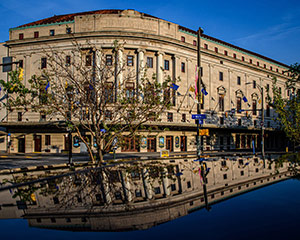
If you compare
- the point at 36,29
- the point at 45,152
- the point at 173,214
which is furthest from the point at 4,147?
the point at 173,214

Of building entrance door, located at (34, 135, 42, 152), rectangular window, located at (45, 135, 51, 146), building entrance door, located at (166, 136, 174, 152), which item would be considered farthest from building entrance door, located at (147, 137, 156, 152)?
building entrance door, located at (34, 135, 42, 152)

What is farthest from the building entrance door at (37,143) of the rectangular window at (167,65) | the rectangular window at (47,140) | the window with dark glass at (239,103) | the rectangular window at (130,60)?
the window with dark glass at (239,103)

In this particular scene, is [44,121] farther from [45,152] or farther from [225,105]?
[225,105]

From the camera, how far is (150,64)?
3978cm

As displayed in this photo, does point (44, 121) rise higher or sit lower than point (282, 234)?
higher

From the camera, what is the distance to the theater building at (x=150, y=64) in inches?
1484

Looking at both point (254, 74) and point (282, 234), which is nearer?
point (282, 234)

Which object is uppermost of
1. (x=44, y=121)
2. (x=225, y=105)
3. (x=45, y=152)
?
(x=225, y=105)

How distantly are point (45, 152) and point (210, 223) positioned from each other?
3721cm

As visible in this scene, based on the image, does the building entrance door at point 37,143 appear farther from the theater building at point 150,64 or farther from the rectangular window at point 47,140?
the rectangular window at point 47,140

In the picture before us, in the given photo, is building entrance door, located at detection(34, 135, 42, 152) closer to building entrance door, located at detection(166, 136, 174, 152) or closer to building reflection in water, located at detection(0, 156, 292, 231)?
building entrance door, located at detection(166, 136, 174, 152)

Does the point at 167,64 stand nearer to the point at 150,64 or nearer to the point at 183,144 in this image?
the point at 150,64

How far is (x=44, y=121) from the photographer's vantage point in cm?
3675

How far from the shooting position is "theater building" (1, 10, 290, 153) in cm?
3769
